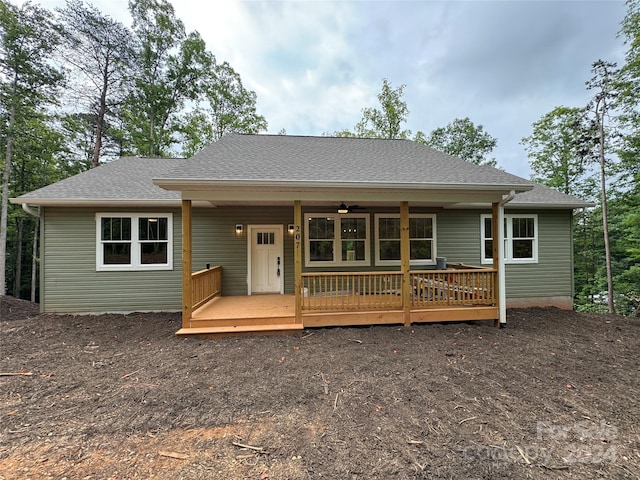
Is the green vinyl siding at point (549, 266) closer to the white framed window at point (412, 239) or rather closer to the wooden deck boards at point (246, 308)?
the white framed window at point (412, 239)

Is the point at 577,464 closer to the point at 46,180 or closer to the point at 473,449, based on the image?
the point at 473,449

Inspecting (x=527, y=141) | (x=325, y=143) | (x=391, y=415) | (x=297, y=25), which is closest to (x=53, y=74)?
(x=297, y=25)

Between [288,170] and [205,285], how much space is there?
3.19 meters

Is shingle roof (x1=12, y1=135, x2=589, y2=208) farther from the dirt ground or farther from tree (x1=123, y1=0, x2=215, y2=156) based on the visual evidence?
tree (x1=123, y1=0, x2=215, y2=156)

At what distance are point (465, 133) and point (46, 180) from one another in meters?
26.6

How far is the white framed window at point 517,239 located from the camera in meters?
7.75

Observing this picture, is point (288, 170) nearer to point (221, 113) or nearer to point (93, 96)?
point (221, 113)

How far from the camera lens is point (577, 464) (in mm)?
2088

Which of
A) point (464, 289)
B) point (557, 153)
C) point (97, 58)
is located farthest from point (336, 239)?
point (97, 58)

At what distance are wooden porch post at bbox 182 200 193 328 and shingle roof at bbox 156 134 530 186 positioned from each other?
637mm

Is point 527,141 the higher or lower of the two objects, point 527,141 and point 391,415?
the higher

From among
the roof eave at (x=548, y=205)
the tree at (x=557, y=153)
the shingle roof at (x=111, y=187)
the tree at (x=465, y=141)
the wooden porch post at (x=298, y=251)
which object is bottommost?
the wooden porch post at (x=298, y=251)

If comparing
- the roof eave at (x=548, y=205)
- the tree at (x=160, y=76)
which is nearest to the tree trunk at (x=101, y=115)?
the tree at (x=160, y=76)

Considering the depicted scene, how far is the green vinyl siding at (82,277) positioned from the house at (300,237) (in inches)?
1.0
